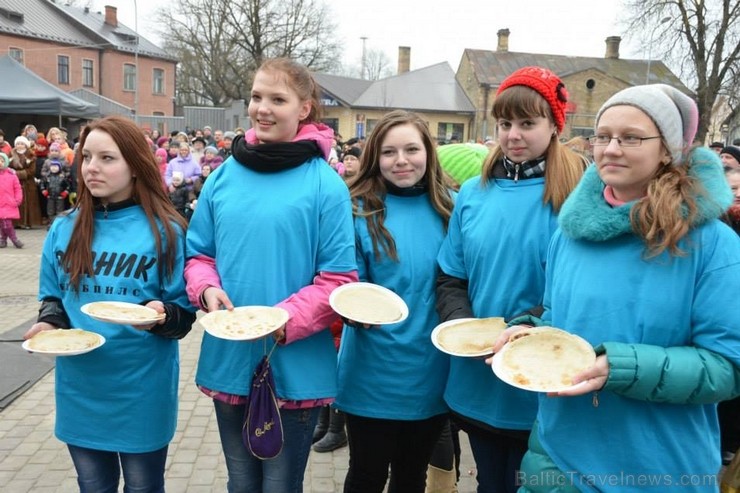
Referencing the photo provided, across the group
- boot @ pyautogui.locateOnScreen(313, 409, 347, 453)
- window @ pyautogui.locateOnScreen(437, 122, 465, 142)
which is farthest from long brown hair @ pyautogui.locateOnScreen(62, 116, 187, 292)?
window @ pyautogui.locateOnScreen(437, 122, 465, 142)

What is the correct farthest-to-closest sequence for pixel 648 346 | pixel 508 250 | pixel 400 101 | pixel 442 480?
pixel 400 101
pixel 442 480
pixel 508 250
pixel 648 346

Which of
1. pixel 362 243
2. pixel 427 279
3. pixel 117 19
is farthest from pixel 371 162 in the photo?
pixel 117 19

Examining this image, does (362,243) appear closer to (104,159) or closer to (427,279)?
(427,279)

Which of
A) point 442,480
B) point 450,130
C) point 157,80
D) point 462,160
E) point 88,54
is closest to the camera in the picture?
point 442,480

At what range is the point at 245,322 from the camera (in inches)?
82.7

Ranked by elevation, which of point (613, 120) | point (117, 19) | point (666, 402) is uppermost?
point (117, 19)

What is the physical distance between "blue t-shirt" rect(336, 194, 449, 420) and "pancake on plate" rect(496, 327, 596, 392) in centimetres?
69

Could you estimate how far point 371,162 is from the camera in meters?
2.80

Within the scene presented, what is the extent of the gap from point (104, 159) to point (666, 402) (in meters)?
2.25

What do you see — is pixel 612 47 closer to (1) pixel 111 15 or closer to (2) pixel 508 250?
(1) pixel 111 15

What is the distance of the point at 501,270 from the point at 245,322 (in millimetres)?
1010

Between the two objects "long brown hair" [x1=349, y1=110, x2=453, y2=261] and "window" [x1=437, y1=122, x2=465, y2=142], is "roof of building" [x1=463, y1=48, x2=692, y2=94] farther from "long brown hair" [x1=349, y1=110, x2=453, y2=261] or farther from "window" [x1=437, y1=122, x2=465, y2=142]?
"long brown hair" [x1=349, y1=110, x2=453, y2=261]

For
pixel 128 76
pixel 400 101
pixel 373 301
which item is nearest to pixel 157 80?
pixel 128 76

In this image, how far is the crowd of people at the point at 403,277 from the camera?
5.80ft
